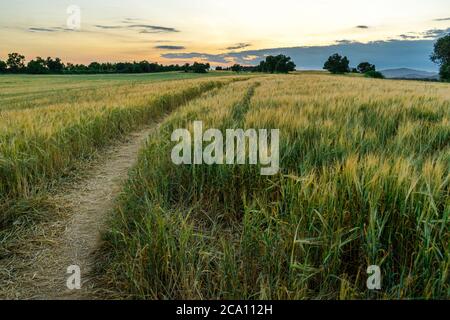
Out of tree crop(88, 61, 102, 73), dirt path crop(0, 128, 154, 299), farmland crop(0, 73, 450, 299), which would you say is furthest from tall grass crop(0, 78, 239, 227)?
Result: tree crop(88, 61, 102, 73)

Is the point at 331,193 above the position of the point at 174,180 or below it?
above

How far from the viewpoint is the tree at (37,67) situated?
81.5 m

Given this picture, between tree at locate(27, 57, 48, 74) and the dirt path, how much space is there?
91.9m

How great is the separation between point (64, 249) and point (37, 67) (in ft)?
312

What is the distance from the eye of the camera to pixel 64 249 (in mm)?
2652

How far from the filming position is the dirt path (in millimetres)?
2121

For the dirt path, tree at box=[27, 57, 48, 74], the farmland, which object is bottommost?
the dirt path

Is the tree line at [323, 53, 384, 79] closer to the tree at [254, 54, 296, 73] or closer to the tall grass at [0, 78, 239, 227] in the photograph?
the tree at [254, 54, 296, 73]

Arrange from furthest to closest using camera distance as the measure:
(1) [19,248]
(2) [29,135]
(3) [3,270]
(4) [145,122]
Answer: (4) [145,122], (2) [29,135], (1) [19,248], (3) [3,270]

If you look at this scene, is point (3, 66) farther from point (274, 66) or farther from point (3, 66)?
point (274, 66)
